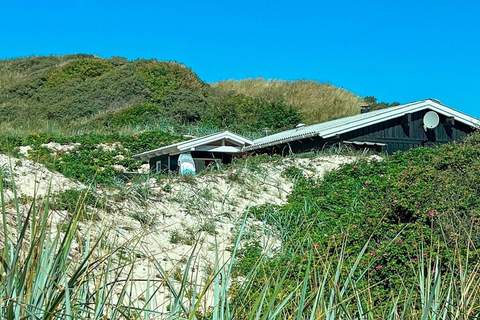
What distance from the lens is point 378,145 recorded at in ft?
81.7

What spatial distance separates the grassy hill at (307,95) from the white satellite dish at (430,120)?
1692cm

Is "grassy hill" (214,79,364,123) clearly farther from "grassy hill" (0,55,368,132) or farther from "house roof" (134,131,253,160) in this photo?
"house roof" (134,131,253,160)

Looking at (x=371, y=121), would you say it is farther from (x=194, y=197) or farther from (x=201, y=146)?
(x=194, y=197)

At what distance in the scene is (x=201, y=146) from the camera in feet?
80.9

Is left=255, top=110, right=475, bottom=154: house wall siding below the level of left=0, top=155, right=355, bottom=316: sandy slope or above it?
above

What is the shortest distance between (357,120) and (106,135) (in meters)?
8.98

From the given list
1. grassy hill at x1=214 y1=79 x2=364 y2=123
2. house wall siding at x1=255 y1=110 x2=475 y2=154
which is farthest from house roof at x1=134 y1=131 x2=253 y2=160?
grassy hill at x1=214 y1=79 x2=364 y2=123

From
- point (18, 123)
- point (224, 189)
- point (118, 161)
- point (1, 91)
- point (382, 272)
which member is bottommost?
point (382, 272)

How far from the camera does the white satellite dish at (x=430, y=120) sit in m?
25.2

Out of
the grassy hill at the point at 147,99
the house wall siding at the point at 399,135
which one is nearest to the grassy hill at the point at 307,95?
the grassy hill at the point at 147,99

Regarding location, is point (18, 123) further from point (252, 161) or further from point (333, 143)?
point (252, 161)

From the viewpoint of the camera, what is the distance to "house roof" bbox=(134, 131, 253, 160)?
23.8 metres

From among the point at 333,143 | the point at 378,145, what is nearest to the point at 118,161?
the point at 333,143

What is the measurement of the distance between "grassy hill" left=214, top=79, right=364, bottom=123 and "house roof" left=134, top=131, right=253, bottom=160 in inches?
657
